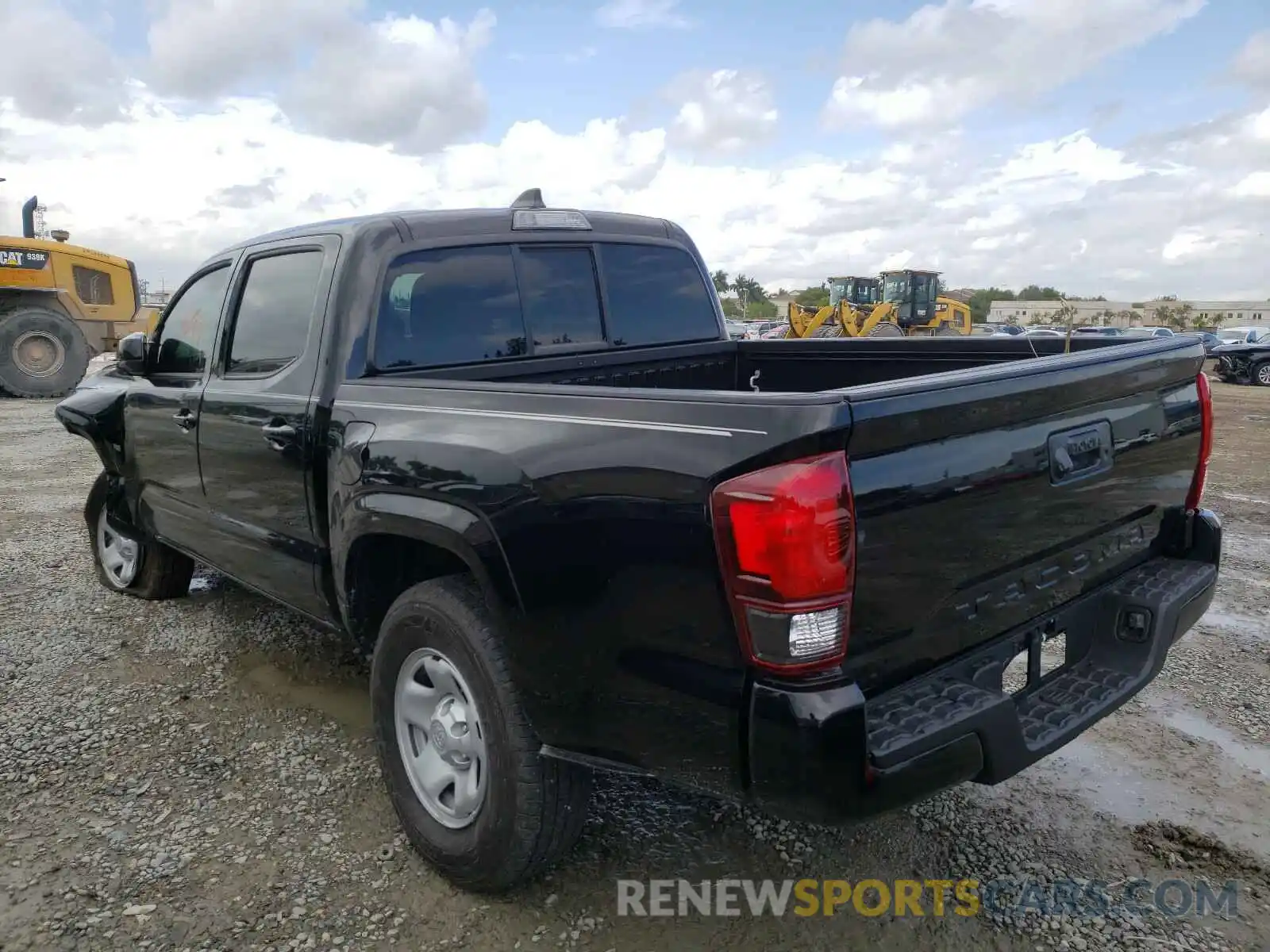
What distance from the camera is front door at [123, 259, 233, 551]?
13.1 ft

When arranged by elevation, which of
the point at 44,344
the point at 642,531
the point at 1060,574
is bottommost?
the point at 1060,574

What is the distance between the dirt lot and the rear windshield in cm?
159

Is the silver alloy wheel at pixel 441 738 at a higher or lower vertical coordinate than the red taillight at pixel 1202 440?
lower

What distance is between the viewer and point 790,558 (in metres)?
1.84

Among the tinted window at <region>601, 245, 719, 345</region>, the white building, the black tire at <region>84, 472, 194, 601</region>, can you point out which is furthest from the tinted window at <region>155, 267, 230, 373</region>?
the white building

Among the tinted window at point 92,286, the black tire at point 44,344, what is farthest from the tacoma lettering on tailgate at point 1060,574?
the tinted window at point 92,286

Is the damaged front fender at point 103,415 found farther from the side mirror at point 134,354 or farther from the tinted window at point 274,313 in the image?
the tinted window at point 274,313

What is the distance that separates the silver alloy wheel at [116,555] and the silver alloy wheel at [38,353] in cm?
1260

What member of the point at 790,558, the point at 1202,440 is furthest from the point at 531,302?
the point at 1202,440

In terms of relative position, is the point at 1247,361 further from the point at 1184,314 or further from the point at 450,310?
the point at 1184,314

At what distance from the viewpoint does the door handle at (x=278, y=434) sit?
10.6ft

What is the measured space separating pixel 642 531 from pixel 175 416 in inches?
114

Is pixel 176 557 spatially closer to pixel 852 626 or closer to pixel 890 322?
pixel 852 626

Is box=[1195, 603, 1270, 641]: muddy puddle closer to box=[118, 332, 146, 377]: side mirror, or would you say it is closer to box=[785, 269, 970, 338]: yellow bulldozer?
box=[118, 332, 146, 377]: side mirror
